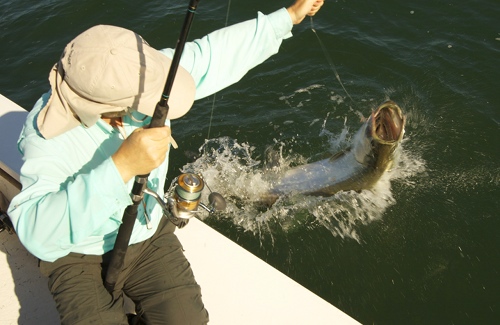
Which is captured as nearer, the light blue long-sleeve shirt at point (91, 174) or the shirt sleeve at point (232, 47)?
the light blue long-sleeve shirt at point (91, 174)

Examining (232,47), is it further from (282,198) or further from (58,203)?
(282,198)

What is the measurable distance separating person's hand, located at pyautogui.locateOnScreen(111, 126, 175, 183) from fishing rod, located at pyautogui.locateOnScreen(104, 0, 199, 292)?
0.11 metres

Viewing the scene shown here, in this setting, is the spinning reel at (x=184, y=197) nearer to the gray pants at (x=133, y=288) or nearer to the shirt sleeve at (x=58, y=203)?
the shirt sleeve at (x=58, y=203)

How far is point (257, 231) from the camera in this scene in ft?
16.6

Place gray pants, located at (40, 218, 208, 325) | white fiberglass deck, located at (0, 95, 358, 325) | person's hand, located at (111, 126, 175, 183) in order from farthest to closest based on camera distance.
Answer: white fiberglass deck, located at (0, 95, 358, 325)
gray pants, located at (40, 218, 208, 325)
person's hand, located at (111, 126, 175, 183)

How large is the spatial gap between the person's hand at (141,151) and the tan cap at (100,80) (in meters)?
0.23

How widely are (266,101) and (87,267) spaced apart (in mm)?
4063

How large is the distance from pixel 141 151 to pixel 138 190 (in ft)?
1.23

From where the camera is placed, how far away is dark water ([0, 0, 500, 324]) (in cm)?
455

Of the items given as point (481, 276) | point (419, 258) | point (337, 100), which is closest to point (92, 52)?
point (419, 258)

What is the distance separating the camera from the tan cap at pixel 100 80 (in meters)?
2.26

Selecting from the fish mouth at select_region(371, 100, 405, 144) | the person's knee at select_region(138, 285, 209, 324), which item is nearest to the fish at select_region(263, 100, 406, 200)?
the fish mouth at select_region(371, 100, 405, 144)

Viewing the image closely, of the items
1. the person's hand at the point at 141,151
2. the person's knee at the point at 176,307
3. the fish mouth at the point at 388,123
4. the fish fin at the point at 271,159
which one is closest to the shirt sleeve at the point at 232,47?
the person's hand at the point at 141,151

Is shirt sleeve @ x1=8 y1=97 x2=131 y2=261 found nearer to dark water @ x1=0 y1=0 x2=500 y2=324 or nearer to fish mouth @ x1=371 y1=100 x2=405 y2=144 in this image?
dark water @ x1=0 y1=0 x2=500 y2=324
